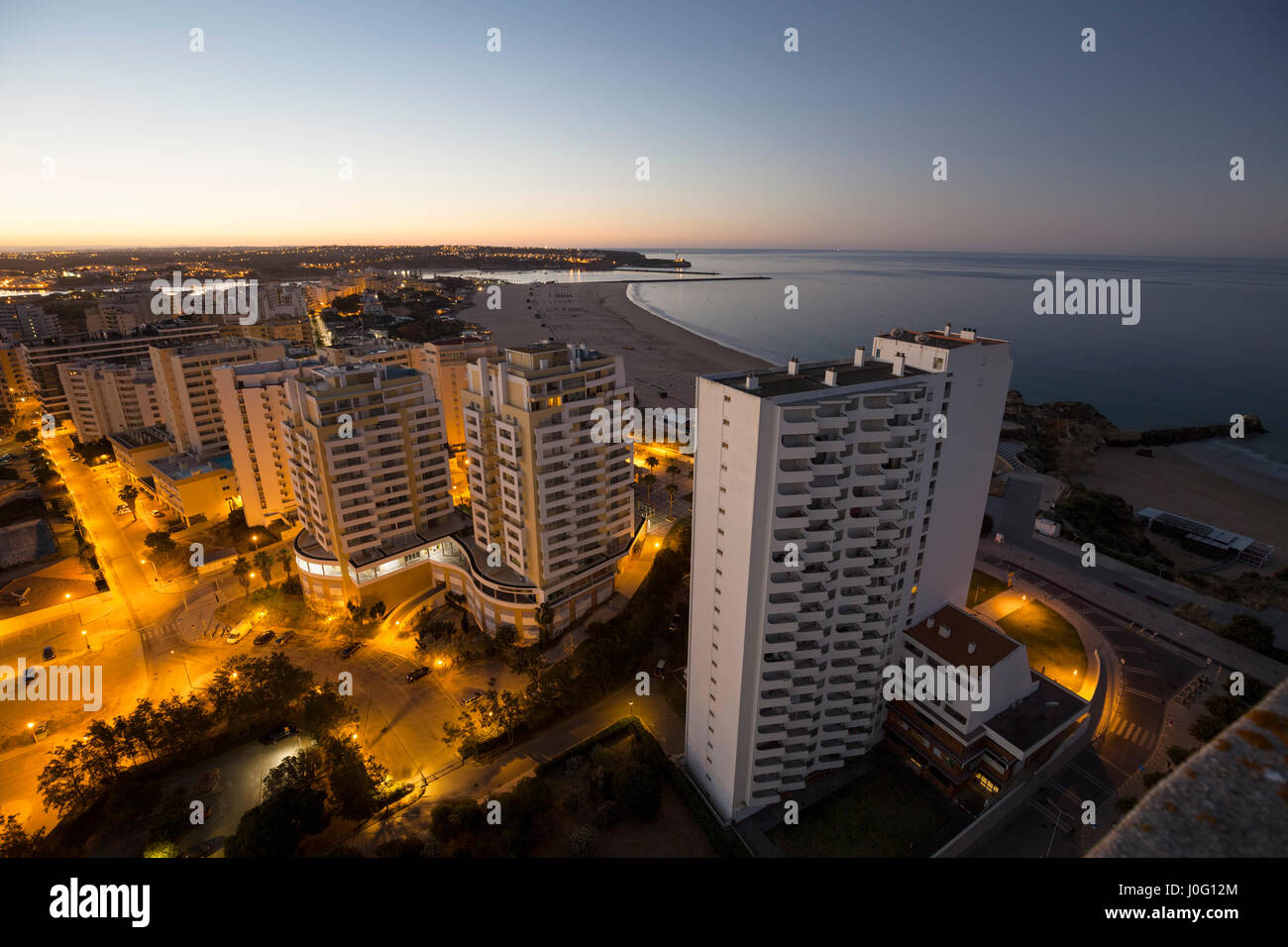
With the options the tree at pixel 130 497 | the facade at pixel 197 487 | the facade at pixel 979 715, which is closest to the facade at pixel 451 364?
the facade at pixel 197 487

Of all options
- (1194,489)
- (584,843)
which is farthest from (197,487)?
(1194,489)

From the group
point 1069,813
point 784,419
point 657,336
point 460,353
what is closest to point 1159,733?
point 1069,813

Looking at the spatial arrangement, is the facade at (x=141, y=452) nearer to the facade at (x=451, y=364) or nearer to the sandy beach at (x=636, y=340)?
the facade at (x=451, y=364)

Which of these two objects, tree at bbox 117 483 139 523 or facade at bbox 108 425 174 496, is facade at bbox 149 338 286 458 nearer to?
facade at bbox 108 425 174 496

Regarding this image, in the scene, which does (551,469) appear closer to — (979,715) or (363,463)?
(363,463)
